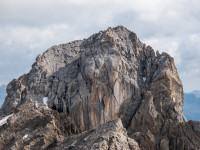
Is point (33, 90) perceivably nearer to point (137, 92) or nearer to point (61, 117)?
point (61, 117)

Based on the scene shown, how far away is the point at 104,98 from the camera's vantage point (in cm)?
4238

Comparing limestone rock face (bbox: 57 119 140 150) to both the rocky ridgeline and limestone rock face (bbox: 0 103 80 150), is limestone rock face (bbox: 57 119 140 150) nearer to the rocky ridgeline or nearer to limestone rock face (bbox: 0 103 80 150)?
limestone rock face (bbox: 0 103 80 150)

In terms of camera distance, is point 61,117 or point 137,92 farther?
point 137,92

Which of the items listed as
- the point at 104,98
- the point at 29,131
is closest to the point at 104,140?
the point at 29,131

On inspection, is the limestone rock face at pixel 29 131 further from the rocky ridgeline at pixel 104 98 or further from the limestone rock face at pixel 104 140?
the limestone rock face at pixel 104 140

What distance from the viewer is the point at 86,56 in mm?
46781

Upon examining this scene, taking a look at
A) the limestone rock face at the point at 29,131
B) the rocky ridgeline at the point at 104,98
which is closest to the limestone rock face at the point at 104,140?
the limestone rock face at the point at 29,131

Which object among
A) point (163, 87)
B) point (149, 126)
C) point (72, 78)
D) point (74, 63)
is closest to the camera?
point (149, 126)

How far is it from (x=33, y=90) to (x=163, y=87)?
71.9 feet

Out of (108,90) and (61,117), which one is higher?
(108,90)

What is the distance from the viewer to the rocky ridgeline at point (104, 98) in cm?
3584

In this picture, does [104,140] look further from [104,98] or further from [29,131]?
[104,98]

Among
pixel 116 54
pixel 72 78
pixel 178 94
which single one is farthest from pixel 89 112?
pixel 178 94

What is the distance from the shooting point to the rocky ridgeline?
118 feet
